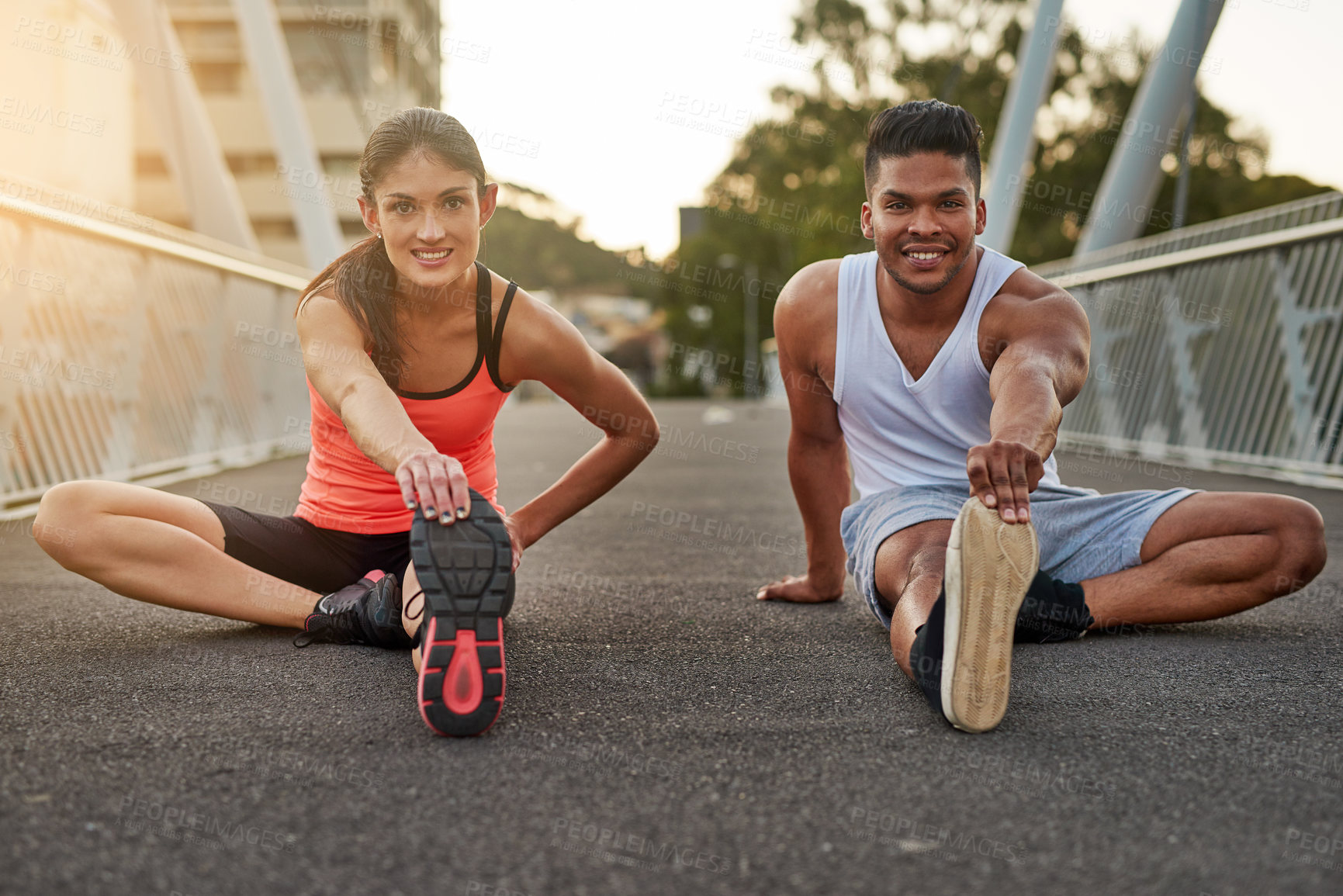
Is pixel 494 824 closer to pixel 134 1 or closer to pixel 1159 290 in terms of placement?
pixel 1159 290

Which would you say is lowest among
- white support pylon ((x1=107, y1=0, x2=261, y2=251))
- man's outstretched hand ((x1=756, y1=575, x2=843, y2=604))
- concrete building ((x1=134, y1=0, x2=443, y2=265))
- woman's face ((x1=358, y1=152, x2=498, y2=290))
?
man's outstretched hand ((x1=756, y1=575, x2=843, y2=604))

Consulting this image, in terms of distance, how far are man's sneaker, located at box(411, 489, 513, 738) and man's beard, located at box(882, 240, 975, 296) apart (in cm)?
143

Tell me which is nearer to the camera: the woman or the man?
the woman

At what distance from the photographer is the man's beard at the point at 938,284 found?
290cm

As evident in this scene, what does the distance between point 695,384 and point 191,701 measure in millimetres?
50043

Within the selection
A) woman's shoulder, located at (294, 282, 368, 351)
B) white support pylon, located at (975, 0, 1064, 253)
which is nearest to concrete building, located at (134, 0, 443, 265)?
white support pylon, located at (975, 0, 1064, 253)

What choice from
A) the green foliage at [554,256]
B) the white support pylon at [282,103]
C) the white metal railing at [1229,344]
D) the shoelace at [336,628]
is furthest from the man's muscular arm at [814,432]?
the green foliage at [554,256]

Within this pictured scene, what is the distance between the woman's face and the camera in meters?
2.65

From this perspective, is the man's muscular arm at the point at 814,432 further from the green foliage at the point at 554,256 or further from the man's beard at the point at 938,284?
the green foliage at the point at 554,256

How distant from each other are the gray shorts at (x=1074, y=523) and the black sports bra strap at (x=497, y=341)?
1127 mm

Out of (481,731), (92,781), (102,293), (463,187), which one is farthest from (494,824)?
(102,293)

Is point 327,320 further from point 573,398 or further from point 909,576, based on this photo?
point 909,576

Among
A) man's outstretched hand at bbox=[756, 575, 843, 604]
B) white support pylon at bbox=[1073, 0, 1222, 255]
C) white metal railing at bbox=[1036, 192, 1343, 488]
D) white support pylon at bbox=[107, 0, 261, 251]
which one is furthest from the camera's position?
white support pylon at bbox=[107, 0, 261, 251]

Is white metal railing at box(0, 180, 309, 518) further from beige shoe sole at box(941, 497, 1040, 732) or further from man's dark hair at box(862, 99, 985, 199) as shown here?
beige shoe sole at box(941, 497, 1040, 732)
